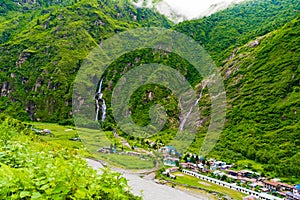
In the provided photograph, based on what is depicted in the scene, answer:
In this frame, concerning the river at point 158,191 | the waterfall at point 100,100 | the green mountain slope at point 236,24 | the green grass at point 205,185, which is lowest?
the river at point 158,191

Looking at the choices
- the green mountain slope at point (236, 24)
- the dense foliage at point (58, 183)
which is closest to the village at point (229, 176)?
the dense foliage at point (58, 183)

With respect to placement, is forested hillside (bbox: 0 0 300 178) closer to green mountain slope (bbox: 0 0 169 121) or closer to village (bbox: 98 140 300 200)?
green mountain slope (bbox: 0 0 169 121)

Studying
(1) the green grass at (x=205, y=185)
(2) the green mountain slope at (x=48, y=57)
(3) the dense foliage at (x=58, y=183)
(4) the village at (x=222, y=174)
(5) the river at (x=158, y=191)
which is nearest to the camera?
(3) the dense foliage at (x=58, y=183)

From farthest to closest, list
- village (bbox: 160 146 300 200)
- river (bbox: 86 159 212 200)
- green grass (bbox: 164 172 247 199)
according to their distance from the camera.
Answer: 1. green grass (bbox: 164 172 247 199)
2. village (bbox: 160 146 300 200)
3. river (bbox: 86 159 212 200)

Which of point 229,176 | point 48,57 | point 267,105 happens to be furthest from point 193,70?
point 229,176

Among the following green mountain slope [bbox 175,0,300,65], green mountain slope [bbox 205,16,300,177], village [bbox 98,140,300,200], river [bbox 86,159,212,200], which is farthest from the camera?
green mountain slope [bbox 175,0,300,65]

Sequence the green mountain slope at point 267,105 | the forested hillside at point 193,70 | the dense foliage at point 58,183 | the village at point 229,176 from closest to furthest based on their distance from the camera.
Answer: the dense foliage at point 58,183 → the village at point 229,176 → the green mountain slope at point 267,105 → the forested hillside at point 193,70

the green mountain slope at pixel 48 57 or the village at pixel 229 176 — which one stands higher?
the green mountain slope at pixel 48 57

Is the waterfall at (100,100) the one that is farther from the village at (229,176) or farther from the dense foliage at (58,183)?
the dense foliage at (58,183)

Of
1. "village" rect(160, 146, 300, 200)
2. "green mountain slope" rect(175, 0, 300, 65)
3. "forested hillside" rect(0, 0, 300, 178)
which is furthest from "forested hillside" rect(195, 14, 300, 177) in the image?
"green mountain slope" rect(175, 0, 300, 65)
